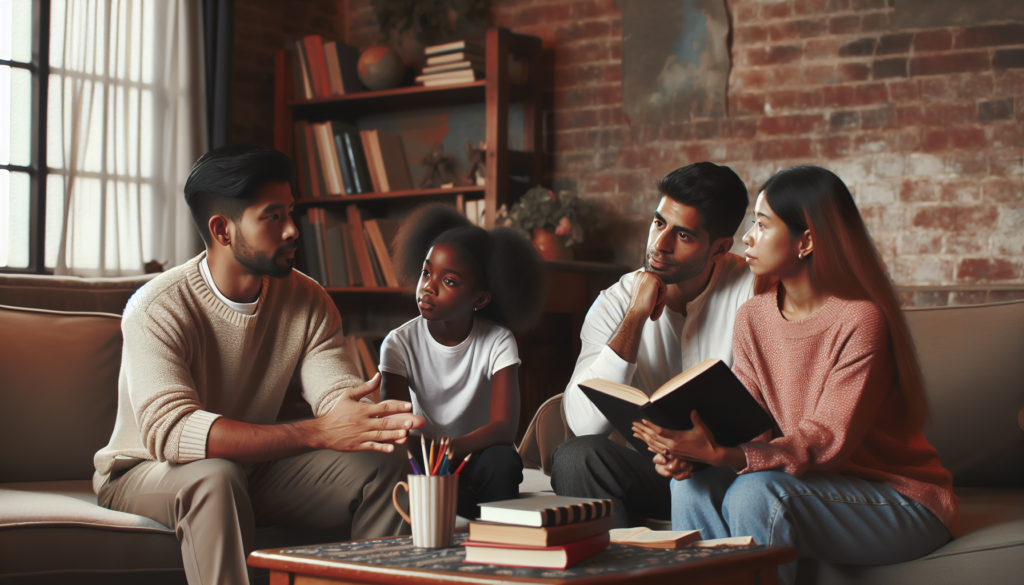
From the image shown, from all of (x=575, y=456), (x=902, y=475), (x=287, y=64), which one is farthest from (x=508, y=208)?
(x=902, y=475)

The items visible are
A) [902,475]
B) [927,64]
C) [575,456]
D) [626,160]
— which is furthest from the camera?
[626,160]

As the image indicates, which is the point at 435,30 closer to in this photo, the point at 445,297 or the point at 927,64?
the point at 927,64

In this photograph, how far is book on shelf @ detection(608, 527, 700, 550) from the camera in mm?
1403

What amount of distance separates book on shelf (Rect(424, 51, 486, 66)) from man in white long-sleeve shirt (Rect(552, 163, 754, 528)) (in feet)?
6.74

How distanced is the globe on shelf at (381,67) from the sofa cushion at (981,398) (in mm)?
2700

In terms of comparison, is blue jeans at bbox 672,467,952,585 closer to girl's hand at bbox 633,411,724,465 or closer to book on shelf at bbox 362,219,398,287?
girl's hand at bbox 633,411,724,465

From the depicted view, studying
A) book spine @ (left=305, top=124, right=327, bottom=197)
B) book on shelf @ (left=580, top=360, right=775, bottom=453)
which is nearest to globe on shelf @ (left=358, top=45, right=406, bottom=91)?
book spine @ (left=305, top=124, right=327, bottom=197)

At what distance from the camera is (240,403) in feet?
6.58

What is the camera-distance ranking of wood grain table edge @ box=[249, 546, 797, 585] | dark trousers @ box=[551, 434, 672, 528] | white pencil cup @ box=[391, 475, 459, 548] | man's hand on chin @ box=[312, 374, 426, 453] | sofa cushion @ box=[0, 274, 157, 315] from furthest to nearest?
sofa cushion @ box=[0, 274, 157, 315] < dark trousers @ box=[551, 434, 672, 528] < man's hand on chin @ box=[312, 374, 426, 453] < white pencil cup @ box=[391, 475, 459, 548] < wood grain table edge @ box=[249, 546, 797, 585]

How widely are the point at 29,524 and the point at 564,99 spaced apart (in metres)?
2.92

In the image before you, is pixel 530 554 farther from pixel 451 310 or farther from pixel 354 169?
pixel 354 169

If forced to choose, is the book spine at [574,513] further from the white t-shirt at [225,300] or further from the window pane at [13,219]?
the window pane at [13,219]

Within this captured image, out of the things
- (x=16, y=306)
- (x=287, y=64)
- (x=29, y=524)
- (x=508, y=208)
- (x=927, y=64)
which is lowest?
(x=29, y=524)

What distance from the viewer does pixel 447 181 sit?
426 centimetres
